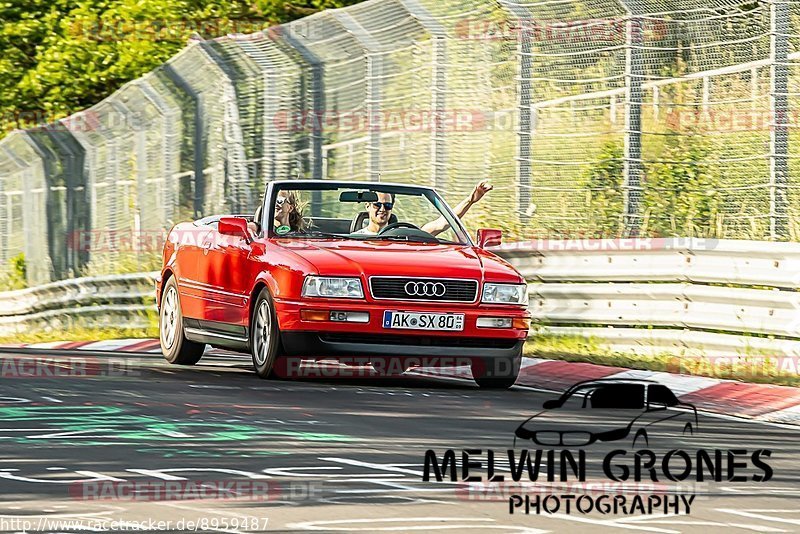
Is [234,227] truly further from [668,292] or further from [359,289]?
[668,292]

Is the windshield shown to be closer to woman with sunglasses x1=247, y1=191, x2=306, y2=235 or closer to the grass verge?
woman with sunglasses x1=247, y1=191, x2=306, y2=235

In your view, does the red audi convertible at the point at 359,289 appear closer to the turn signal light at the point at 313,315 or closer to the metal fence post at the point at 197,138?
the turn signal light at the point at 313,315

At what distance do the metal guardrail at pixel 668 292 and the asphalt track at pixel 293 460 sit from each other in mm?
1872

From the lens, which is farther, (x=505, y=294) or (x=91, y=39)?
(x=91, y=39)

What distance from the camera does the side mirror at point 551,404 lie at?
12.3 metres

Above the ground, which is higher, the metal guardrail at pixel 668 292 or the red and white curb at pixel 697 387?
the metal guardrail at pixel 668 292

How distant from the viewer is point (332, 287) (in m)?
13.1

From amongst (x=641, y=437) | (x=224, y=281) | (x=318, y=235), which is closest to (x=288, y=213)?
(x=318, y=235)

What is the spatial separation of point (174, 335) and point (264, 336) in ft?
8.25

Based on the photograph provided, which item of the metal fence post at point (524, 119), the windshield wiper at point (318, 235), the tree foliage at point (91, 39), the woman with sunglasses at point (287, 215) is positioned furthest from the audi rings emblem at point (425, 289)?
the tree foliage at point (91, 39)

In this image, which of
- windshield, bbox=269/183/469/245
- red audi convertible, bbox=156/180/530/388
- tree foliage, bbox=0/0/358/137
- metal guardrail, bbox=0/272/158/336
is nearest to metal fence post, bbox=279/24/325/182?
metal guardrail, bbox=0/272/158/336

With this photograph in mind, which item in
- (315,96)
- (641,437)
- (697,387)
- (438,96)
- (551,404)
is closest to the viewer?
(641,437)

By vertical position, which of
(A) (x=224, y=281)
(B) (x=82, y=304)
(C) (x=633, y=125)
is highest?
(C) (x=633, y=125)

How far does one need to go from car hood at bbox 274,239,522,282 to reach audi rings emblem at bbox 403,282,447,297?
65 mm
